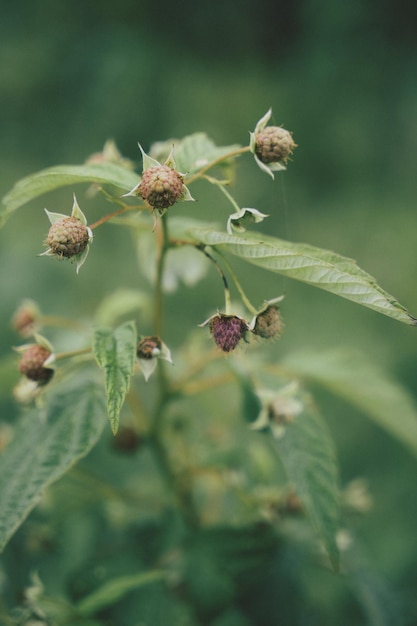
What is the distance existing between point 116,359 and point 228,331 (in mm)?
223

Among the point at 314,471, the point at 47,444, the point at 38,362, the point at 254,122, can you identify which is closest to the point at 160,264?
the point at 38,362

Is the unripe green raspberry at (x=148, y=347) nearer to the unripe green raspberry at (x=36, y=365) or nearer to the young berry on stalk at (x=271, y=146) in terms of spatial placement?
the unripe green raspberry at (x=36, y=365)

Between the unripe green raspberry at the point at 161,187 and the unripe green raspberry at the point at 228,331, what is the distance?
0.24 meters

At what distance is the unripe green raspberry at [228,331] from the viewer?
1284 mm

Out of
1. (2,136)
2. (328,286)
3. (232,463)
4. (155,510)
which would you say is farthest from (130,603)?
(2,136)

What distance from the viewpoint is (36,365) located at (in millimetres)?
1439

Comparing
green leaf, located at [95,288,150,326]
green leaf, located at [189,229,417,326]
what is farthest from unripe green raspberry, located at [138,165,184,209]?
green leaf, located at [95,288,150,326]

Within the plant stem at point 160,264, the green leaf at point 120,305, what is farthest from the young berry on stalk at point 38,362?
the green leaf at point 120,305

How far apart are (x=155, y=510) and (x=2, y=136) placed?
4.39m

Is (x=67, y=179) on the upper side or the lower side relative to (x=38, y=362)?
upper

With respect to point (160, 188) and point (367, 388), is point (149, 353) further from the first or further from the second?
point (367, 388)

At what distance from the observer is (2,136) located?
217 inches

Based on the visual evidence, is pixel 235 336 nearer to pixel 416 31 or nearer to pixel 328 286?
pixel 328 286

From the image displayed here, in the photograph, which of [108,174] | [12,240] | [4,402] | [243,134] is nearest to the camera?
[108,174]
